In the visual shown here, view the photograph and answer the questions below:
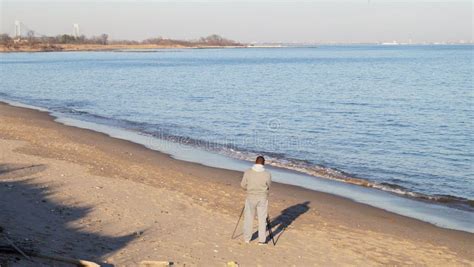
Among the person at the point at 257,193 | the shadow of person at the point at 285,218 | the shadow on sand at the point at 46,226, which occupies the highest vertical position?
the person at the point at 257,193

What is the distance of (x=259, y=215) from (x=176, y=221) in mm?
1888

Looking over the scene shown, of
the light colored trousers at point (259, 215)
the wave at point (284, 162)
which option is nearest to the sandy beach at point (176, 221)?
the light colored trousers at point (259, 215)

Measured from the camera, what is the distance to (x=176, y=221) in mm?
11750

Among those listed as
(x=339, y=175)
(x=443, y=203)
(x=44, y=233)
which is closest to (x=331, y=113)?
(x=339, y=175)

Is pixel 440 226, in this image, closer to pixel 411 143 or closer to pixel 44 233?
pixel 44 233

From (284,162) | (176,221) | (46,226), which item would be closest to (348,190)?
(284,162)

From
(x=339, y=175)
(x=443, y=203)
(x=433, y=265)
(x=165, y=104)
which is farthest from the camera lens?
(x=165, y=104)

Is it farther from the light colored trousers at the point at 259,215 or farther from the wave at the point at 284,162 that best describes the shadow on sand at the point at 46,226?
the wave at the point at 284,162

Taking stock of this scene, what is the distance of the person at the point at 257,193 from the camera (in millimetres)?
10477

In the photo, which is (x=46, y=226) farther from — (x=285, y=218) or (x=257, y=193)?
(x=285, y=218)

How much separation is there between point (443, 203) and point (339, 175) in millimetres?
3982

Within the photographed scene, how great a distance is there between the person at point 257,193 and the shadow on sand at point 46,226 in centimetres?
203

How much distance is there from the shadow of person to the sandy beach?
0.02 m

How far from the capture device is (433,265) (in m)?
10.7
